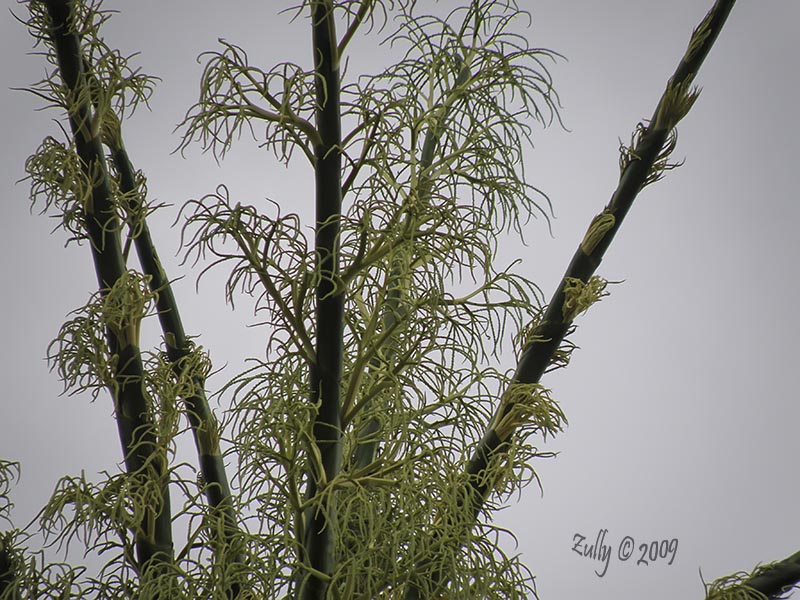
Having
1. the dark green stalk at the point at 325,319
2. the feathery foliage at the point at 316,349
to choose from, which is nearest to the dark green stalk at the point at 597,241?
the feathery foliage at the point at 316,349

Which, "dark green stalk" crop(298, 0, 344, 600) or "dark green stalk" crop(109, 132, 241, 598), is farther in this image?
"dark green stalk" crop(109, 132, 241, 598)

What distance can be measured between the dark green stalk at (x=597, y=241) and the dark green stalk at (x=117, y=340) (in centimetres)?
18

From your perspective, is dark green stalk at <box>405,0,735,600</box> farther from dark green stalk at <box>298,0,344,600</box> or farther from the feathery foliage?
dark green stalk at <box>298,0,344,600</box>

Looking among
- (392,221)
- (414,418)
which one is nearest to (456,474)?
(414,418)

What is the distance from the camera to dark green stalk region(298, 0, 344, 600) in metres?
0.42

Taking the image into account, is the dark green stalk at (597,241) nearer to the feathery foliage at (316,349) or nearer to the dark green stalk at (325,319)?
the feathery foliage at (316,349)

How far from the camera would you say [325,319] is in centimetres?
44

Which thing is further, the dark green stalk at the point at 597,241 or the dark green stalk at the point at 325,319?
the dark green stalk at the point at 597,241

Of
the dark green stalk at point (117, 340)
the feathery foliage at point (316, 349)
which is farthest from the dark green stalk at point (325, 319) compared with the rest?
the dark green stalk at point (117, 340)

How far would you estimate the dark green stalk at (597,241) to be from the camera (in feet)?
2.02

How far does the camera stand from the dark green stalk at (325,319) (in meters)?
0.42

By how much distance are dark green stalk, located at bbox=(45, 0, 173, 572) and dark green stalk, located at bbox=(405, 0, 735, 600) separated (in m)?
0.18

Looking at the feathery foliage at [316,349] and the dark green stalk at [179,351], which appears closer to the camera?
the feathery foliage at [316,349]

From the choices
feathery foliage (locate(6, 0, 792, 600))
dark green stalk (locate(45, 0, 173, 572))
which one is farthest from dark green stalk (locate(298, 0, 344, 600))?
dark green stalk (locate(45, 0, 173, 572))
